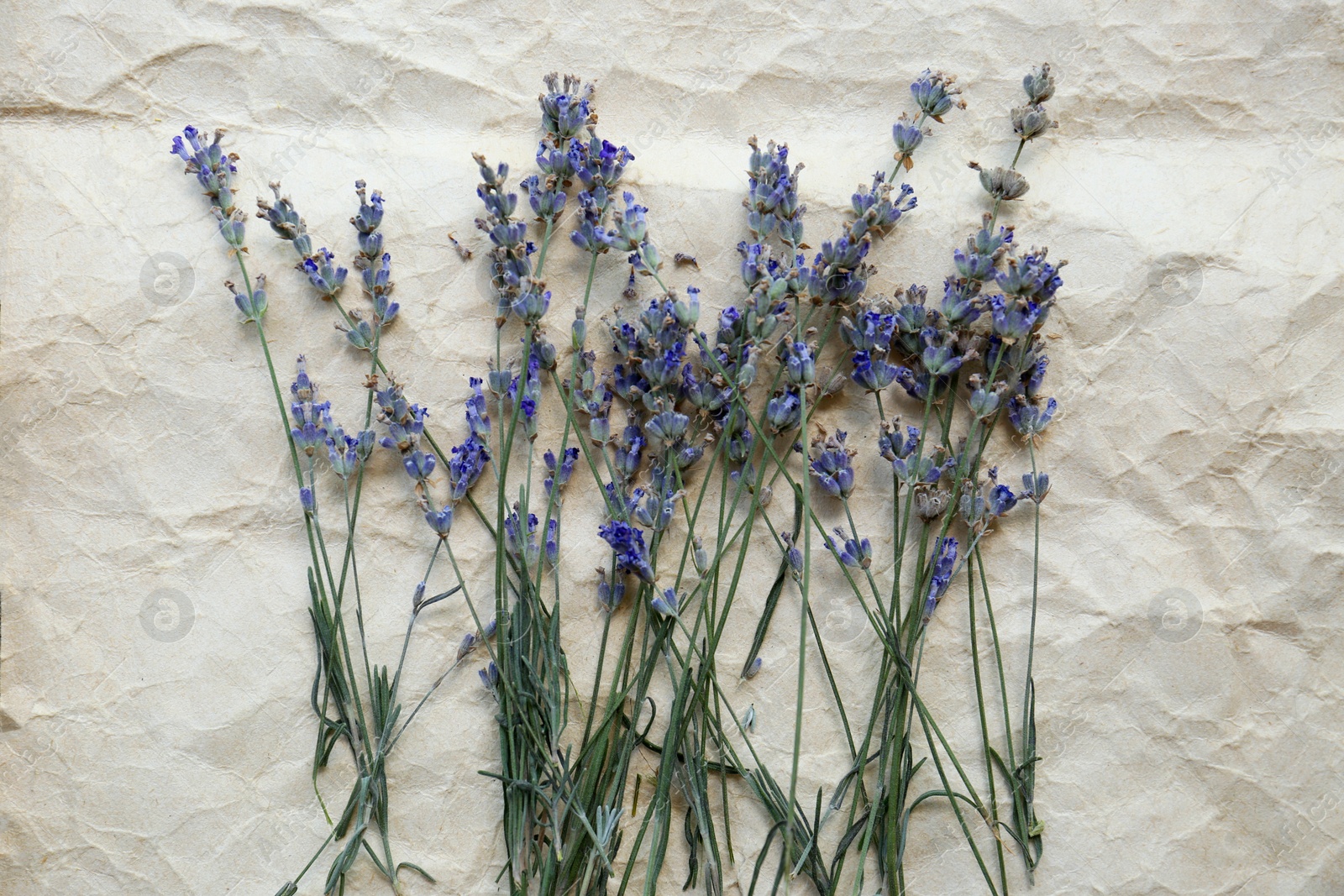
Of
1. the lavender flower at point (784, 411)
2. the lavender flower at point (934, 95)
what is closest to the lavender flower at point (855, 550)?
the lavender flower at point (784, 411)

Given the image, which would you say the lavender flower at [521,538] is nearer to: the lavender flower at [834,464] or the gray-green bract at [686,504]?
the gray-green bract at [686,504]

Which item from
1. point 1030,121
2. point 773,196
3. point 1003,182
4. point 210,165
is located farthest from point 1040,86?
point 210,165

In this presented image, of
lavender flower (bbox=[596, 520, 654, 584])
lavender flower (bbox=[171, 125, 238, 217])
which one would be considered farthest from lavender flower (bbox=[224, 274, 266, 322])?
lavender flower (bbox=[596, 520, 654, 584])

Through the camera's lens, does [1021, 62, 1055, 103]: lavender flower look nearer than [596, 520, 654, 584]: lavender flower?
No

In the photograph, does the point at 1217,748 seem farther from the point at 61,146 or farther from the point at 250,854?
the point at 61,146

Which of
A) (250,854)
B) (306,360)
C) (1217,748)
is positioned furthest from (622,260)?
(1217,748)

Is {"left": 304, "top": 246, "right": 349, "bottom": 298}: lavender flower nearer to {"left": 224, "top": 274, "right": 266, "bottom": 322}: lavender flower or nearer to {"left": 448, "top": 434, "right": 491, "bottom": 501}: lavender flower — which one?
{"left": 224, "top": 274, "right": 266, "bottom": 322}: lavender flower
